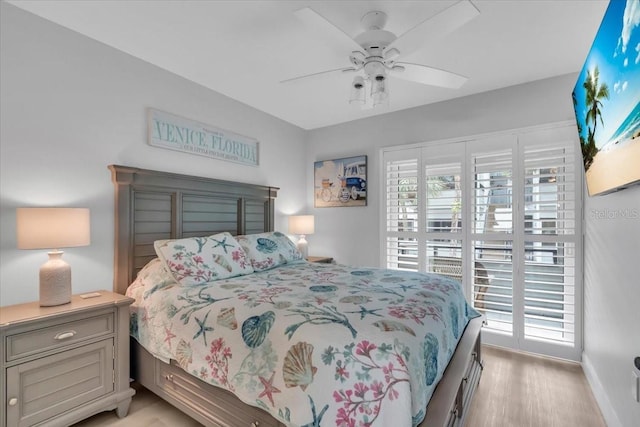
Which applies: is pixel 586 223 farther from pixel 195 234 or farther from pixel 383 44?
pixel 195 234

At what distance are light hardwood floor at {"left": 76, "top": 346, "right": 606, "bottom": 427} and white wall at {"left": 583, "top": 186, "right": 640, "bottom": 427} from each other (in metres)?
0.13

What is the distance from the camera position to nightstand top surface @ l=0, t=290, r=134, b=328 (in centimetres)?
157

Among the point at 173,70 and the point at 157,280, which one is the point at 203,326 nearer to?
the point at 157,280

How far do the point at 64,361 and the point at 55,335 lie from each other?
17 cm

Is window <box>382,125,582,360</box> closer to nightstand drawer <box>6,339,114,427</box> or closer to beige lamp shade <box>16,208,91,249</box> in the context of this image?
nightstand drawer <box>6,339,114,427</box>

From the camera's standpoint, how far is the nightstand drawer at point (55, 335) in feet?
5.05

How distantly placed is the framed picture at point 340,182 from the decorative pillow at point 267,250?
117 cm

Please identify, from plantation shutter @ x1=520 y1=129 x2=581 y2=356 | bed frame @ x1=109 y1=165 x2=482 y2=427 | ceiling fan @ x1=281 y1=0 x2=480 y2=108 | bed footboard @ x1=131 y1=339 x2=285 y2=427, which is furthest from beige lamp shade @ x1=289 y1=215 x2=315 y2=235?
plantation shutter @ x1=520 y1=129 x2=581 y2=356

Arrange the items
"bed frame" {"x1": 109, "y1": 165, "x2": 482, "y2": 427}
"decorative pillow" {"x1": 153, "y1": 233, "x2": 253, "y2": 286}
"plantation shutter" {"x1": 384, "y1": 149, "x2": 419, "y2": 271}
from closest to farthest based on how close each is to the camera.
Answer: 1. "bed frame" {"x1": 109, "y1": 165, "x2": 482, "y2": 427}
2. "decorative pillow" {"x1": 153, "y1": 233, "x2": 253, "y2": 286}
3. "plantation shutter" {"x1": 384, "y1": 149, "x2": 419, "y2": 271}

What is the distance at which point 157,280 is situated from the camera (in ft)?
6.97

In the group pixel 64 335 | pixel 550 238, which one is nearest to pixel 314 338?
pixel 64 335

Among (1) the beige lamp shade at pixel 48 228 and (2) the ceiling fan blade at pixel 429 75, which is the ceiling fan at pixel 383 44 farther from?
(1) the beige lamp shade at pixel 48 228

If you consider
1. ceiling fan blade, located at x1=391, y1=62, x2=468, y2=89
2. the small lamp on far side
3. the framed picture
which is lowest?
the small lamp on far side

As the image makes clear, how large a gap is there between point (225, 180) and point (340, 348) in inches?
94.3
